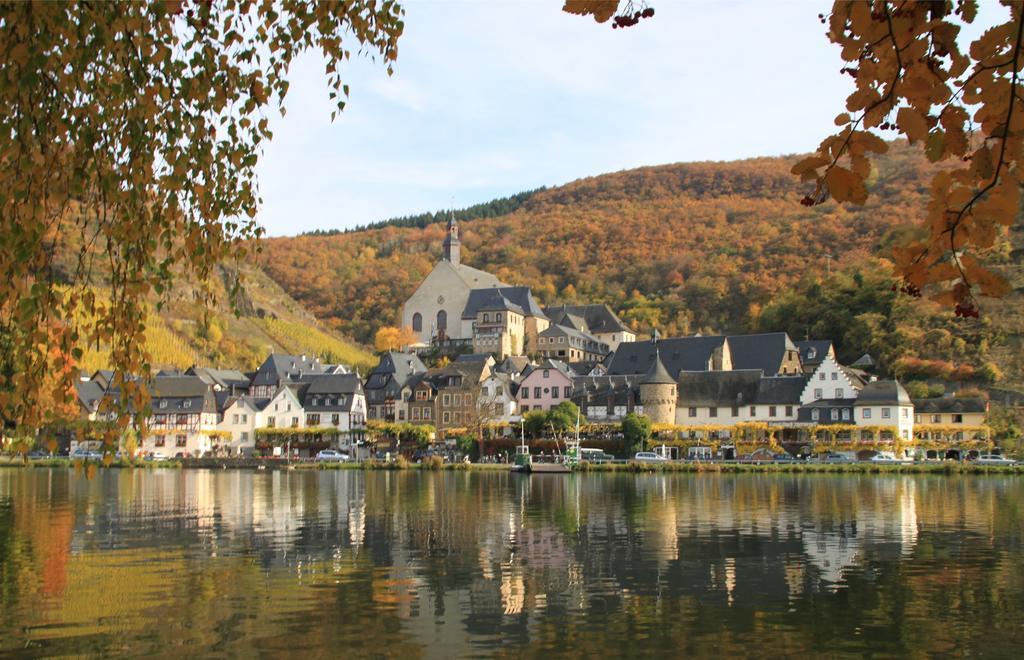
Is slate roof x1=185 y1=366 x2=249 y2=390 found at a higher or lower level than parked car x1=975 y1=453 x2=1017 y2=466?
higher

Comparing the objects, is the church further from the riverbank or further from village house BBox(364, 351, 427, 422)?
the riverbank

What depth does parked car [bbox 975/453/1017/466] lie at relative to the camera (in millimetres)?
59500

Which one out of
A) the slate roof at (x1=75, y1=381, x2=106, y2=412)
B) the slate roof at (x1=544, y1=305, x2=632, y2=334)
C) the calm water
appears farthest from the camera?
the slate roof at (x1=544, y1=305, x2=632, y2=334)

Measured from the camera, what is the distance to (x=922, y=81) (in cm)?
340

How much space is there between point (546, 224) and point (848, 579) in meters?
167

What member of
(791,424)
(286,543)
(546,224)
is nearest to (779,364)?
(791,424)

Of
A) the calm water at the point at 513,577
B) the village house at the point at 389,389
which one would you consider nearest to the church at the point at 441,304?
the village house at the point at 389,389

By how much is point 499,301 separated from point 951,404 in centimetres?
4848

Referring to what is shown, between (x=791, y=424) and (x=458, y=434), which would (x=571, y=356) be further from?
(x=791, y=424)

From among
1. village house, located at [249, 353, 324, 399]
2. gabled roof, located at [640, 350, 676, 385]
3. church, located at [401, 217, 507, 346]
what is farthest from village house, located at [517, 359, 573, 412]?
church, located at [401, 217, 507, 346]

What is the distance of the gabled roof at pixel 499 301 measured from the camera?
346 feet

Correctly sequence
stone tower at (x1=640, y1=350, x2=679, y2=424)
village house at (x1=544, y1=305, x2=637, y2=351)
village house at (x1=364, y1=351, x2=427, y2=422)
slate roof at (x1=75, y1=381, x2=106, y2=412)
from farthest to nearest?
1. village house at (x1=544, y1=305, x2=637, y2=351)
2. village house at (x1=364, y1=351, x2=427, y2=422)
3. slate roof at (x1=75, y1=381, x2=106, y2=412)
4. stone tower at (x1=640, y1=350, x2=679, y2=424)

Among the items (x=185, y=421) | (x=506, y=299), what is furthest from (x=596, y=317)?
(x=185, y=421)

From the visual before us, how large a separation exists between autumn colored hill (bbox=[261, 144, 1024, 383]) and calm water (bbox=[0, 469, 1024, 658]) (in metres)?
46.1
